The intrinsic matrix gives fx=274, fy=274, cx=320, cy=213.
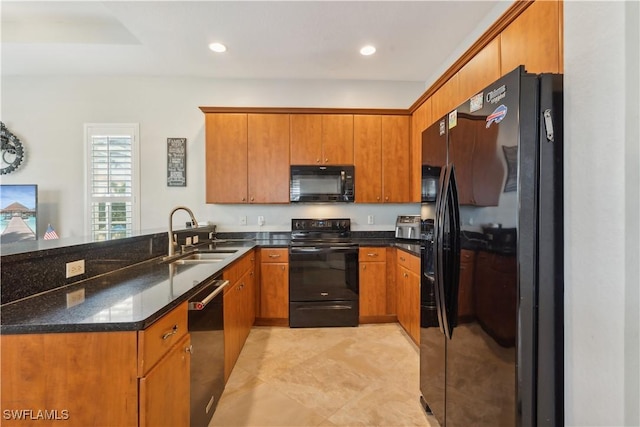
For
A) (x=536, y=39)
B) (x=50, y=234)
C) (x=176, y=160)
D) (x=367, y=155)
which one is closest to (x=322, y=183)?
(x=367, y=155)

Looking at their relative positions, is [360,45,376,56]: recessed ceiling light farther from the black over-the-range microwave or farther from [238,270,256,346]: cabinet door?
[238,270,256,346]: cabinet door

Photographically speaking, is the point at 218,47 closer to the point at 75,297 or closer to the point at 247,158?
the point at 247,158

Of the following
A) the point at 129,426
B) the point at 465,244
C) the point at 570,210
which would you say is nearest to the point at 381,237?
the point at 465,244

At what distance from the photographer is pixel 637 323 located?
2.59 ft

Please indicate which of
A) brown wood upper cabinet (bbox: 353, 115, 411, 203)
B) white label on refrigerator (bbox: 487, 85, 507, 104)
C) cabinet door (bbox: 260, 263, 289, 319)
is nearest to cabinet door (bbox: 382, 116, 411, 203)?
brown wood upper cabinet (bbox: 353, 115, 411, 203)

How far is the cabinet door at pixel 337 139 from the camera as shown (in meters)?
3.28

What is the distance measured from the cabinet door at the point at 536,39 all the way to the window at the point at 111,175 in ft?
13.0

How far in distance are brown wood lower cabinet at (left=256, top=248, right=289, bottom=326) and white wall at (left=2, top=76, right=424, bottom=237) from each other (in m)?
0.66

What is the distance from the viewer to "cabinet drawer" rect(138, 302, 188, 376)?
94cm

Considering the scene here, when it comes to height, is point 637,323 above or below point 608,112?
below

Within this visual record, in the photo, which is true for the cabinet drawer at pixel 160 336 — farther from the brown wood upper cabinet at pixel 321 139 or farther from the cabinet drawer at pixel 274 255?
the brown wood upper cabinet at pixel 321 139

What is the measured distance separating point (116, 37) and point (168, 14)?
0.95m

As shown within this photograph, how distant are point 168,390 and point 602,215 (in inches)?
66.4

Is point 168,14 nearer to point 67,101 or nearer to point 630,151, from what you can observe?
point 67,101
